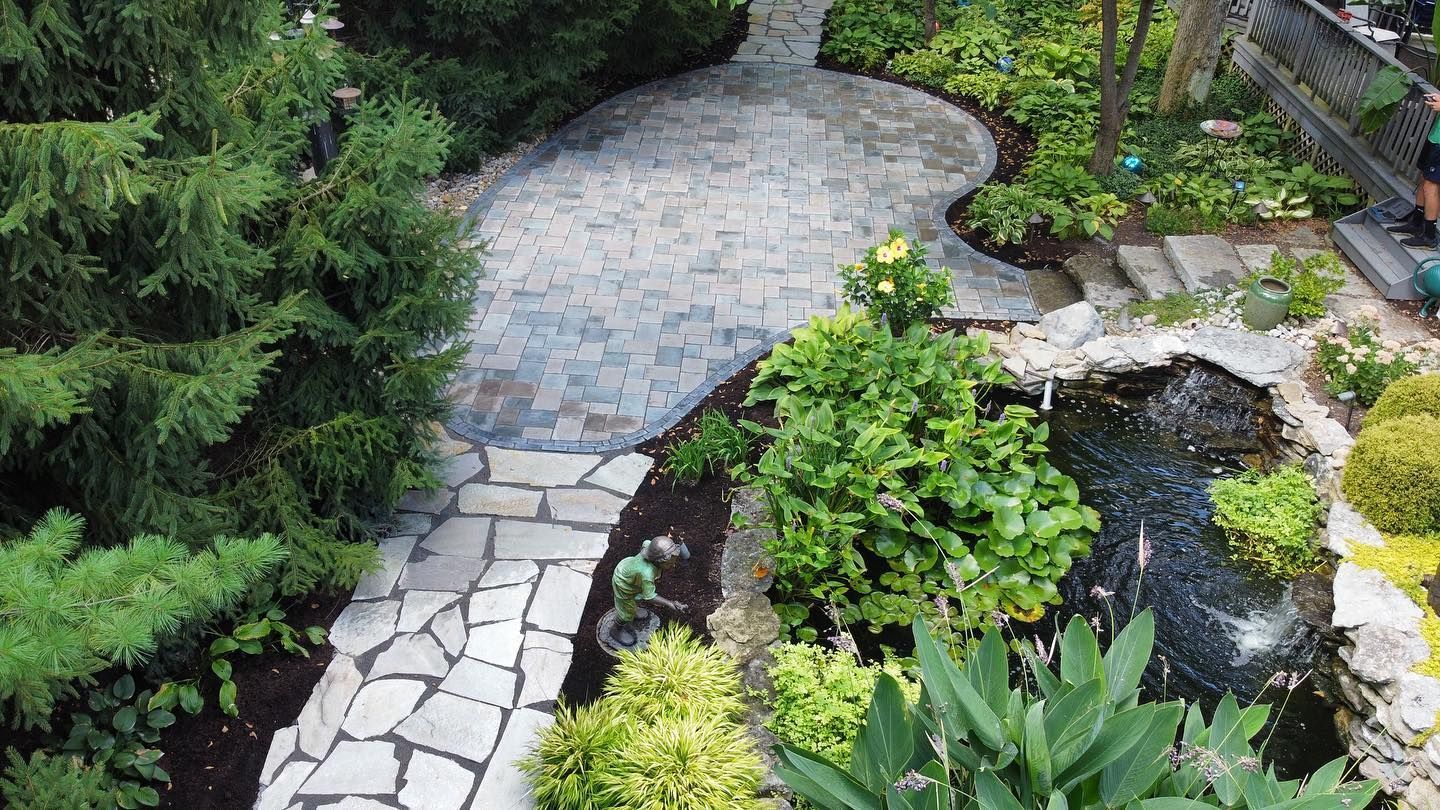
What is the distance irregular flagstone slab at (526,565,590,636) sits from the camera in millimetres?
4930

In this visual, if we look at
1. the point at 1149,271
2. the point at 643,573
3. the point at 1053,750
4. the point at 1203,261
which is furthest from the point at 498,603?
the point at 1203,261

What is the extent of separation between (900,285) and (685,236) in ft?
8.66

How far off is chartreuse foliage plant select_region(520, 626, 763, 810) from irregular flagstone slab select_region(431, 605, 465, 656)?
0.74 m

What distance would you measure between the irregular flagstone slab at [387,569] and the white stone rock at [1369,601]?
4875 millimetres

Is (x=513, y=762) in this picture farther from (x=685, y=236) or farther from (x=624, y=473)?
(x=685, y=236)

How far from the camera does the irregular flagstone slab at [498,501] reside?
564 centimetres

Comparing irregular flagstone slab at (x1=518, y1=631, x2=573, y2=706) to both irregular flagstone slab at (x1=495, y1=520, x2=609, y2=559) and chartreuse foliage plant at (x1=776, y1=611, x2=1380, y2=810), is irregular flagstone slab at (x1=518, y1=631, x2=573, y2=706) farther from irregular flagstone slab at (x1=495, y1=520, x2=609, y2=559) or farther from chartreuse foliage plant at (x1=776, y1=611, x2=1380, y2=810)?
chartreuse foliage plant at (x1=776, y1=611, x2=1380, y2=810)

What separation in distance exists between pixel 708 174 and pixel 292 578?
620 cm

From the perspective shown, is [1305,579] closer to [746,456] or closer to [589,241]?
[746,456]

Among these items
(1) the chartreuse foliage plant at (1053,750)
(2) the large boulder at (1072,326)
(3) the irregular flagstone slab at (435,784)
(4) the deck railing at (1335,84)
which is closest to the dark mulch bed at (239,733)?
(3) the irregular flagstone slab at (435,784)

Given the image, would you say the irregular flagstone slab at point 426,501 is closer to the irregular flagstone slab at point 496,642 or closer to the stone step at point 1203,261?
the irregular flagstone slab at point 496,642

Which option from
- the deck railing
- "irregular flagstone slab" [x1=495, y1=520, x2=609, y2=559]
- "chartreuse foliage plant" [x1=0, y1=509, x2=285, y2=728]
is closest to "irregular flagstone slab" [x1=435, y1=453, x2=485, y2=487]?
"irregular flagstone slab" [x1=495, y1=520, x2=609, y2=559]

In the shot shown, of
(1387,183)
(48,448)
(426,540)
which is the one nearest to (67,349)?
(48,448)

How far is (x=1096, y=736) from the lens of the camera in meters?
3.20
